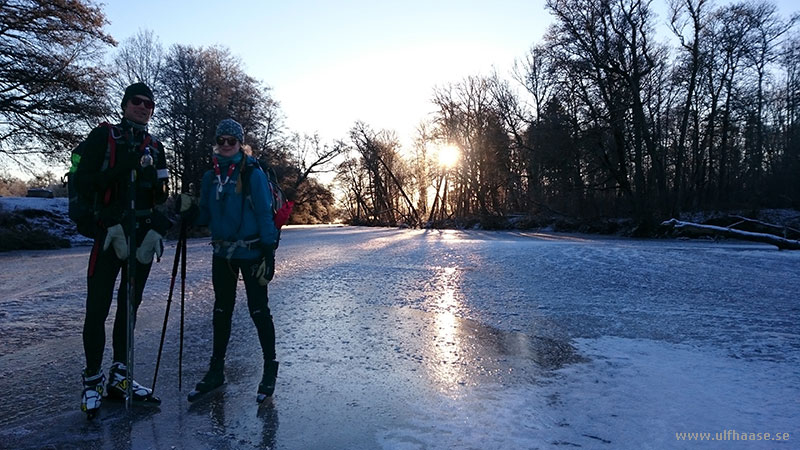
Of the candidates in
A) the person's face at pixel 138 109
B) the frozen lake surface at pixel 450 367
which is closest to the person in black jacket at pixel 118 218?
the person's face at pixel 138 109

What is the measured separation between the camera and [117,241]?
2674mm

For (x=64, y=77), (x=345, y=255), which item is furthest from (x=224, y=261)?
(x=64, y=77)

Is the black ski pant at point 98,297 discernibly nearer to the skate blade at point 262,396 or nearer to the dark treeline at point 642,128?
the skate blade at point 262,396

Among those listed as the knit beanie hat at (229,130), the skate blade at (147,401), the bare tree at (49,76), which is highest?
the bare tree at (49,76)

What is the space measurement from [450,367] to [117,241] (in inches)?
97.2

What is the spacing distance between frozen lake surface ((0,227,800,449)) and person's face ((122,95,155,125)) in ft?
6.09

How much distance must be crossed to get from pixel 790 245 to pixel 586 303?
9019 mm

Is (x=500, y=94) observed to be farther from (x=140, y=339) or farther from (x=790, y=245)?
(x=140, y=339)

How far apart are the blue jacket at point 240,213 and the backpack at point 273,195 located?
0.02m

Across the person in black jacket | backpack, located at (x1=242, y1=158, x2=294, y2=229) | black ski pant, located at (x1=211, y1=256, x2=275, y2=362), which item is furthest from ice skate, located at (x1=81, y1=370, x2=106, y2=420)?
backpack, located at (x1=242, y1=158, x2=294, y2=229)

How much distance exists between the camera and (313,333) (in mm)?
4371

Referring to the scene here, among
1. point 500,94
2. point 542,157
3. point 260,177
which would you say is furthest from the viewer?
point 500,94

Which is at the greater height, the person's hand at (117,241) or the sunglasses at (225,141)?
the sunglasses at (225,141)

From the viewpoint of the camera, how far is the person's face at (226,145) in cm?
301
